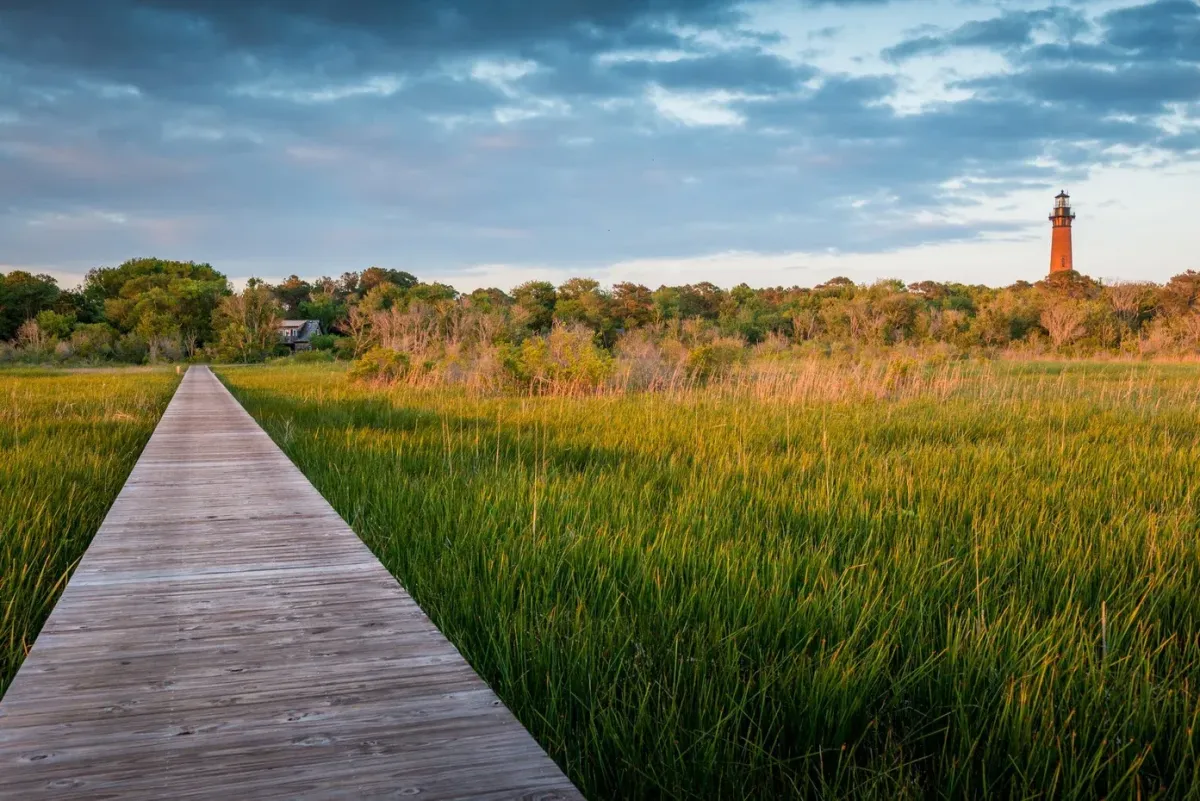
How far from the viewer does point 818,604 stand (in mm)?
2219

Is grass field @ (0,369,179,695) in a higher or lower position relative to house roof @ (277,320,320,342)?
lower

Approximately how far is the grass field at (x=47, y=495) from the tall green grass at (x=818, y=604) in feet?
3.88

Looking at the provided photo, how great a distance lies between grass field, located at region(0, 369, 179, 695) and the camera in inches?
95.7

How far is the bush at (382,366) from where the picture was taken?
14.2 meters

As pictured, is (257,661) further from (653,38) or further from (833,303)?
(833,303)

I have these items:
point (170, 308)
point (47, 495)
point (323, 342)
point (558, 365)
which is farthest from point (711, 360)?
point (170, 308)

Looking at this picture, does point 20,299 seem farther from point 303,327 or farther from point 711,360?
point 711,360

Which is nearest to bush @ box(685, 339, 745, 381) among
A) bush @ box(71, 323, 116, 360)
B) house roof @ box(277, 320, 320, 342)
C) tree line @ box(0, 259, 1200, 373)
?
tree line @ box(0, 259, 1200, 373)

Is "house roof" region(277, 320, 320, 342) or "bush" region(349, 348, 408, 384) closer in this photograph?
"bush" region(349, 348, 408, 384)

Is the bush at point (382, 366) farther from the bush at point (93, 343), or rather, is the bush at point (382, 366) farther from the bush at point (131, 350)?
the bush at point (131, 350)

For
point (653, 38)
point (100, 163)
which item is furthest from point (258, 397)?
point (100, 163)

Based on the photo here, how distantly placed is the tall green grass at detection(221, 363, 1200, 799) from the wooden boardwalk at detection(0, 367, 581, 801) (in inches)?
13.1

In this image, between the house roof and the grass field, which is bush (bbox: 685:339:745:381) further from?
the house roof

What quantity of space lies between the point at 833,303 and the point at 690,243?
37.8 feet
